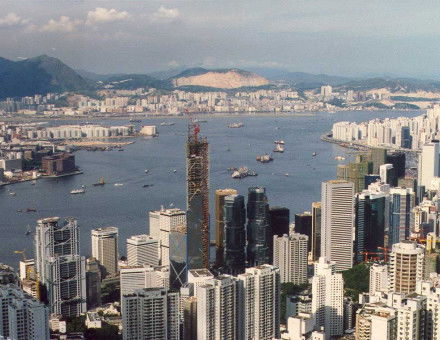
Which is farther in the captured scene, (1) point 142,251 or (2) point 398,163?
(2) point 398,163

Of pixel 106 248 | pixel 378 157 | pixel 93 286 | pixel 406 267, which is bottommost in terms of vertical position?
pixel 93 286

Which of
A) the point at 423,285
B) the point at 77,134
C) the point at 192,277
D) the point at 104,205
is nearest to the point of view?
the point at 423,285

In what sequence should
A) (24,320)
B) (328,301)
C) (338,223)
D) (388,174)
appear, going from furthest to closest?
(388,174), (338,223), (328,301), (24,320)

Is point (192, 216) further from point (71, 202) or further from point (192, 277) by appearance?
point (71, 202)

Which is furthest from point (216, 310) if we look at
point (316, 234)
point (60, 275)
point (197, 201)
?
point (316, 234)

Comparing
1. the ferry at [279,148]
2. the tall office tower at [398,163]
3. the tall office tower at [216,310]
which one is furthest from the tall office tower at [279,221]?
the ferry at [279,148]

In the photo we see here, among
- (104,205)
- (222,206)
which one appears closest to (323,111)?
(104,205)

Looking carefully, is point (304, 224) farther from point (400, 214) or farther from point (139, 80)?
point (139, 80)

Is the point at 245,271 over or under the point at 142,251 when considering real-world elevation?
over
